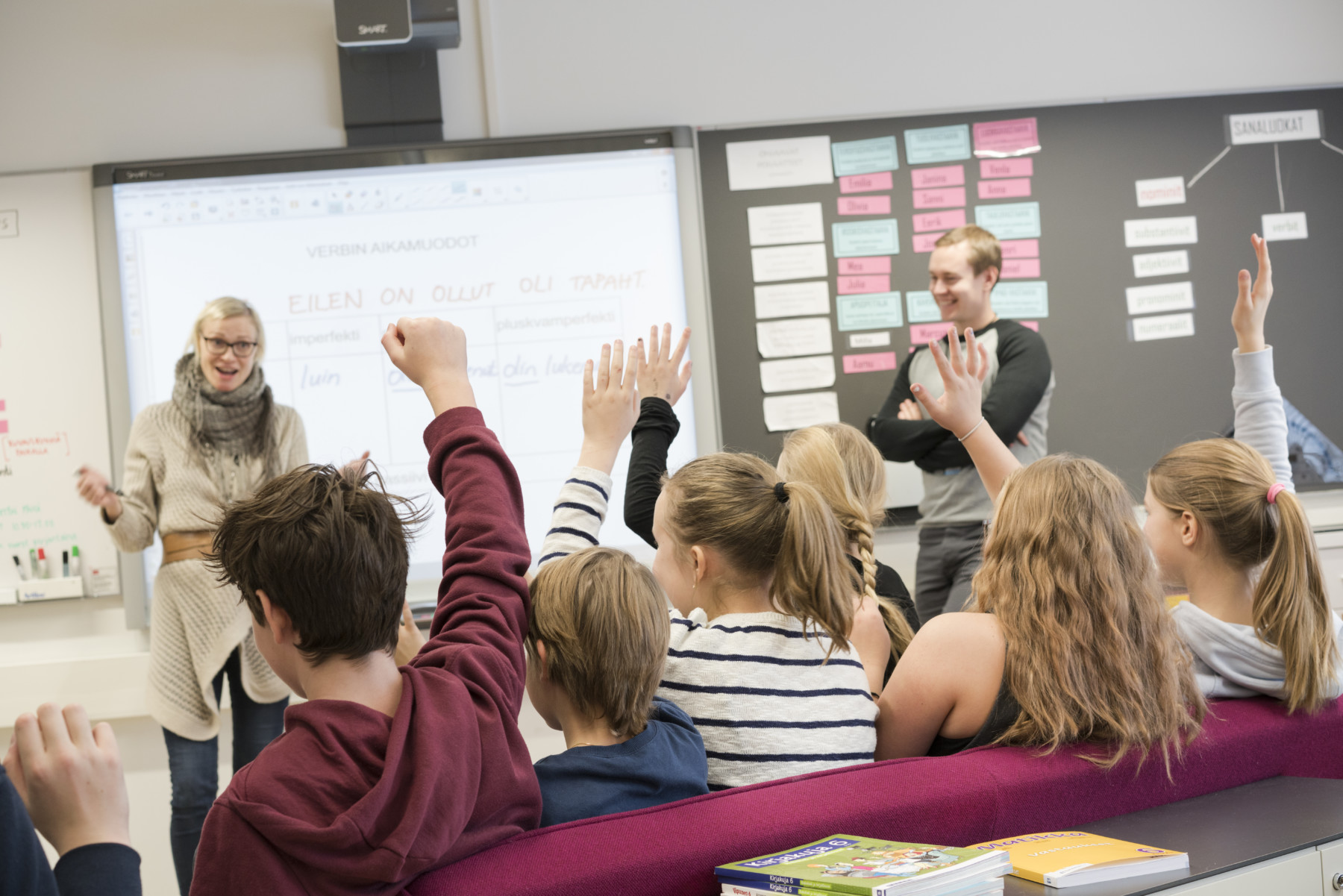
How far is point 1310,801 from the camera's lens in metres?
1.27

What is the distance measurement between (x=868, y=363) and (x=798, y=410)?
295mm

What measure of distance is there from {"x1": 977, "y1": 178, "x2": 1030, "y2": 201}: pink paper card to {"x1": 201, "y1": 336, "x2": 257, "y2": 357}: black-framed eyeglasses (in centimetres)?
241

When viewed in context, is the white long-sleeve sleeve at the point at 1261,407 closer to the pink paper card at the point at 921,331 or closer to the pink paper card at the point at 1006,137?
the pink paper card at the point at 921,331

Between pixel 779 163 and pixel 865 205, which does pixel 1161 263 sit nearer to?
pixel 865 205

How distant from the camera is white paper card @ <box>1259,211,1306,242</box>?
3588mm

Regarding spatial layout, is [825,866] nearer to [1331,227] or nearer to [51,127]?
[51,127]

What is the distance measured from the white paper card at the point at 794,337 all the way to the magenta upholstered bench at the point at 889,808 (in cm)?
208

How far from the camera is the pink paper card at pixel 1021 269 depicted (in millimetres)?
3496

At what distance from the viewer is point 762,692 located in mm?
1329

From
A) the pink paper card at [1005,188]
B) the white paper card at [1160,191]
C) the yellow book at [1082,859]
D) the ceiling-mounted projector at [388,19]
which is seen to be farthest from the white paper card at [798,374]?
the yellow book at [1082,859]

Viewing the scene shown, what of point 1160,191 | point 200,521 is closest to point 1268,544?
point 1160,191

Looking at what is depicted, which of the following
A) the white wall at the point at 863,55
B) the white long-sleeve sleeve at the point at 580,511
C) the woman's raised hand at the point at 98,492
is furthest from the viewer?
the white wall at the point at 863,55

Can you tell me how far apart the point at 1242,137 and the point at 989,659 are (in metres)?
3.04

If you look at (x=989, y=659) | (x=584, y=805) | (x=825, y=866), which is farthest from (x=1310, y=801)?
(x=584, y=805)
